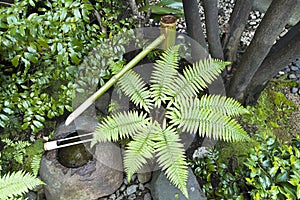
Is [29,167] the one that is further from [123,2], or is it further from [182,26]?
[182,26]

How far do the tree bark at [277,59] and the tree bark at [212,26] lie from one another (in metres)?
0.37

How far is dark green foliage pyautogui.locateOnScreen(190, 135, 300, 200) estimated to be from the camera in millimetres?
1850

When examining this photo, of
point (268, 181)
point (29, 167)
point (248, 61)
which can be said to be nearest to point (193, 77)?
point (248, 61)

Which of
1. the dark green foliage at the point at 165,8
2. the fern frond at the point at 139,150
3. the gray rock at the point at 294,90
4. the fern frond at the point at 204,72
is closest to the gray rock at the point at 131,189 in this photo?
the fern frond at the point at 139,150

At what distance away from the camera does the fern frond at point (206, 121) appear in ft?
6.41

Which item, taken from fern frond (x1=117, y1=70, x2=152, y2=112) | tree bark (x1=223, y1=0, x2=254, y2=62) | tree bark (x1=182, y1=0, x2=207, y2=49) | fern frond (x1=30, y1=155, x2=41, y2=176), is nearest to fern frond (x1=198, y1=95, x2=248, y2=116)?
fern frond (x1=117, y1=70, x2=152, y2=112)

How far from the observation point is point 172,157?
1.92m

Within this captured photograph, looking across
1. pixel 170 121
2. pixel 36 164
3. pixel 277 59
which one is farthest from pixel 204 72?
pixel 36 164

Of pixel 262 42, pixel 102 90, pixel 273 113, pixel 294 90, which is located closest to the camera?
pixel 262 42

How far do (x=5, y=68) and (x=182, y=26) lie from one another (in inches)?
79.6

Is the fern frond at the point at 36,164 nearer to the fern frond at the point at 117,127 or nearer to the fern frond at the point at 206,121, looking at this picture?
the fern frond at the point at 117,127

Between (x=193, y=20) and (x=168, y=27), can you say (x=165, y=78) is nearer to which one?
(x=168, y=27)

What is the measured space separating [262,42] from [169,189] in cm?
125

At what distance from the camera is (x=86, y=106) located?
2328mm
